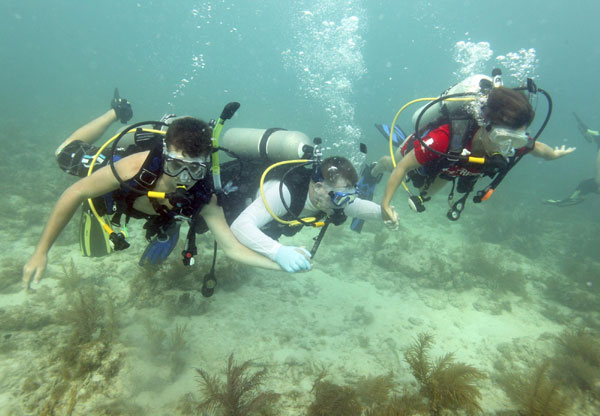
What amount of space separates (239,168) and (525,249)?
41.5 ft

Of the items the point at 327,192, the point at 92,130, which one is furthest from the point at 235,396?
the point at 92,130

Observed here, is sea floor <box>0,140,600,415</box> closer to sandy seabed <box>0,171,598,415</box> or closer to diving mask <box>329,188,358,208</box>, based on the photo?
sandy seabed <box>0,171,598,415</box>

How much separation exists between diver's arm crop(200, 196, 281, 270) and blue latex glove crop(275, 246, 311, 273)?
163 millimetres

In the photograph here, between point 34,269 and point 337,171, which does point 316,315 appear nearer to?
point 337,171

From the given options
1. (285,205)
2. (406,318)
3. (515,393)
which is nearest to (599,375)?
(515,393)

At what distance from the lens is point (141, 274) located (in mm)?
5344

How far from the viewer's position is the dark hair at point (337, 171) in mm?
3529

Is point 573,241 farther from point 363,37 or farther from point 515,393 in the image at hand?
point 363,37

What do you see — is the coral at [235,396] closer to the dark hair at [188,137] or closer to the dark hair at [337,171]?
the dark hair at [188,137]

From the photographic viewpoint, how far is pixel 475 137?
12.7ft

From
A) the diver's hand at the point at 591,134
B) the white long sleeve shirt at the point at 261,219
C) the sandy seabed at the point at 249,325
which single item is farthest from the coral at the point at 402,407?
the diver's hand at the point at 591,134

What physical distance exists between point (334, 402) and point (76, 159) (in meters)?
4.71

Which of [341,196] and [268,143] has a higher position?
[268,143]

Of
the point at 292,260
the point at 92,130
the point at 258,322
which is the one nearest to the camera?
the point at 292,260
